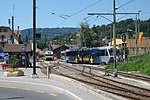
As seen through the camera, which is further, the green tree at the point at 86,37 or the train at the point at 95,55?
the green tree at the point at 86,37

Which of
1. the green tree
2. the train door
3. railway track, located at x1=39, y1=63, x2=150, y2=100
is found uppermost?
the green tree

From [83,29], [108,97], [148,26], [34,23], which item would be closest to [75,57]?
[34,23]

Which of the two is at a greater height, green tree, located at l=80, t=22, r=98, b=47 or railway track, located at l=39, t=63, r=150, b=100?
green tree, located at l=80, t=22, r=98, b=47

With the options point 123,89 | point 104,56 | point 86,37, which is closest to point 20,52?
point 104,56

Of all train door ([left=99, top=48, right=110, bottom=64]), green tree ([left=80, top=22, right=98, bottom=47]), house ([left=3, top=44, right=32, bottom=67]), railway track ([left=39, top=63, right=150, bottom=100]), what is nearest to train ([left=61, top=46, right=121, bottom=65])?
train door ([left=99, top=48, right=110, bottom=64])

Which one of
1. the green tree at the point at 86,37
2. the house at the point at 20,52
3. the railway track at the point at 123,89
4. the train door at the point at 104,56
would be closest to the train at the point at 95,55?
the train door at the point at 104,56

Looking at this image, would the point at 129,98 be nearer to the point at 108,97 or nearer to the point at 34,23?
the point at 108,97

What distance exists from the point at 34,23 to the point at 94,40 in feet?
302

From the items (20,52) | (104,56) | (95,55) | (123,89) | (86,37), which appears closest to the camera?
(123,89)

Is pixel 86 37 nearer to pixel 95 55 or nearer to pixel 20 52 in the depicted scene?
pixel 95 55

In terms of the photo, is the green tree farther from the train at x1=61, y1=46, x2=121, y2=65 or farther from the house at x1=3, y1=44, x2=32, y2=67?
the house at x1=3, y1=44, x2=32, y2=67

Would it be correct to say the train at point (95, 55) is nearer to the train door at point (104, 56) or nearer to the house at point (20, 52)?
the train door at point (104, 56)

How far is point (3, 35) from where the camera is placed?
443ft

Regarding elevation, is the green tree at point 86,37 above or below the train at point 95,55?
above
